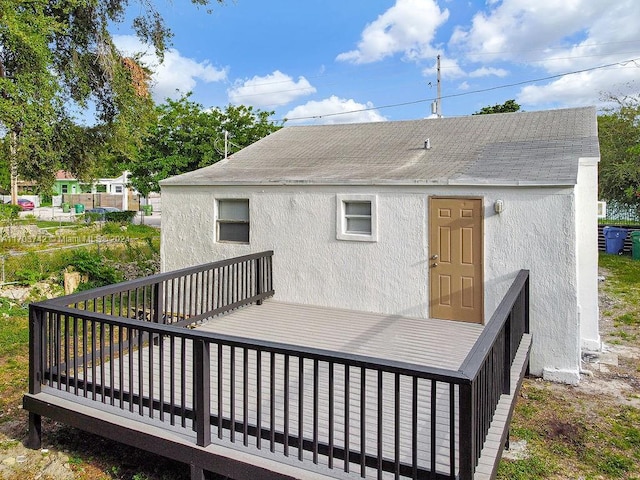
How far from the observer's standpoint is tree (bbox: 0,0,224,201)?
855cm

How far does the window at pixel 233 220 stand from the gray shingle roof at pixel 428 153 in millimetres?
Answer: 425

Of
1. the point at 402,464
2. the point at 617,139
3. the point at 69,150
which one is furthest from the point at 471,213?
the point at 617,139

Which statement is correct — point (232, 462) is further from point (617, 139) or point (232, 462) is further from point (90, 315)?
point (617, 139)

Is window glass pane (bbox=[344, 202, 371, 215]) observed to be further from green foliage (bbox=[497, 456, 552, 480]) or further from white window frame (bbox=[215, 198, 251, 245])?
green foliage (bbox=[497, 456, 552, 480])

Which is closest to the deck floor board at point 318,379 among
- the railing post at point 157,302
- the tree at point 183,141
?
the railing post at point 157,302

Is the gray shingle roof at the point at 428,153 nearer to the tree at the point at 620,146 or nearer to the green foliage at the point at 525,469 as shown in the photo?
the green foliage at the point at 525,469

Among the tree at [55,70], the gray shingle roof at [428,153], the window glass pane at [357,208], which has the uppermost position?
the tree at [55,70]

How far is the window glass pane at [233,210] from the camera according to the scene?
823cm

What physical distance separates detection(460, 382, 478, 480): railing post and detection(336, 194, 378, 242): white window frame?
15.3 feet

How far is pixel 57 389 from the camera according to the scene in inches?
155

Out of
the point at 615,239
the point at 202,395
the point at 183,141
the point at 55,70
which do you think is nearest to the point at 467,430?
the point at 202,395

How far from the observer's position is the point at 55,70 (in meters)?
10.5

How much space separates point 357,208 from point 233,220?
7.88ft

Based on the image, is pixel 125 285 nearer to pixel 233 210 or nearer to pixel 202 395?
Answer: pixel 202 395
